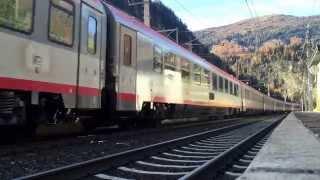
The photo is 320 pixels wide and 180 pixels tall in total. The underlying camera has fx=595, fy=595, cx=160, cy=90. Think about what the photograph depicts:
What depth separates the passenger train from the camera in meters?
10.6

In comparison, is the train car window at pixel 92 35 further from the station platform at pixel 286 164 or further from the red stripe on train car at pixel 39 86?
the station platform at pixel 286 164

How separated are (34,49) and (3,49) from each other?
3.51 ft

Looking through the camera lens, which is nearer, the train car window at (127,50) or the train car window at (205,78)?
the train car window at (127,50)

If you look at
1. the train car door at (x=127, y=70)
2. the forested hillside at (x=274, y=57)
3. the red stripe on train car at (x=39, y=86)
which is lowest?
the red stripe on train car at (x=39, y=86)

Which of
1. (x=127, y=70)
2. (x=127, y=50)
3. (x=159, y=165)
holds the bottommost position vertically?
(x=159, y=165)

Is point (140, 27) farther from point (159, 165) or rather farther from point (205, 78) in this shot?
point (205, 78)

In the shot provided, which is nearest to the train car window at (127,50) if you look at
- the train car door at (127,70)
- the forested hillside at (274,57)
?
the train car door at (127,70)

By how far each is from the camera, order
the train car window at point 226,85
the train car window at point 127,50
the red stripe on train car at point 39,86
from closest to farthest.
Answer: the red stripe on train car at point 39,86 < the train car window at point 127,50 < the train car window at point 226,85

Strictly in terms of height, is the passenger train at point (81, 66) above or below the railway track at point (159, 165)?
above

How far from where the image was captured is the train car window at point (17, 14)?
10062 millimetres

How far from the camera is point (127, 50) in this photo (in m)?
16.6

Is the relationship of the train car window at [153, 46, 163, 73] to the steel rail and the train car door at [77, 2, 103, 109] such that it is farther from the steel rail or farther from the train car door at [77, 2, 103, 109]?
the steel rail

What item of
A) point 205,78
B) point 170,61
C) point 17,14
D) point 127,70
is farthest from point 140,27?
point 205,78

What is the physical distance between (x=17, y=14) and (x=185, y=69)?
14.5 meters
